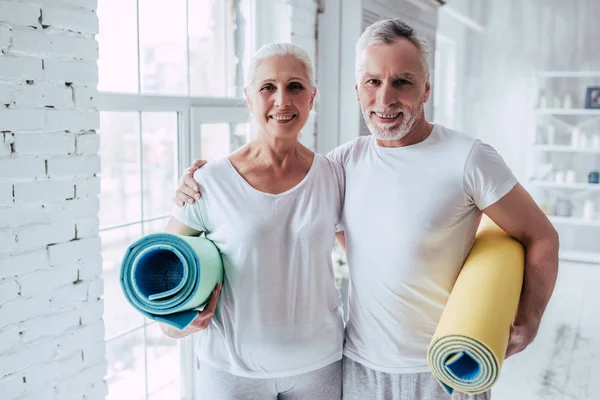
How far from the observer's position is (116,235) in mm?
2188

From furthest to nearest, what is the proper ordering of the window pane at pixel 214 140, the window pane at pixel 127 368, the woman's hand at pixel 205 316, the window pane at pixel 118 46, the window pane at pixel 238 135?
1. the window pane at pixel 238 135
2. the window pane at pixel 214 140
3. the window pane at pixel 127 368
4. the window pane at pixel 118 46
5. the woman's hand at pixel 205 316

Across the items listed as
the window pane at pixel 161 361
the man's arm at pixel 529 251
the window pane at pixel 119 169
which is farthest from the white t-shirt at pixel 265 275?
the window pane at pixel 161 361

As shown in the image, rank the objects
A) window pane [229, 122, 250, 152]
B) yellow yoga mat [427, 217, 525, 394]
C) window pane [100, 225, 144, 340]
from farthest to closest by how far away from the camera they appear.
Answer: window pane [229, 122, 250, 152], window pane [100, 225, 144, 340], yellow yoga mat [427, 217, 525, 394]

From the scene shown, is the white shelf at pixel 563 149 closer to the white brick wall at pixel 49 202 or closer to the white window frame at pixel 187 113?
the white window frame at pixel 187 113

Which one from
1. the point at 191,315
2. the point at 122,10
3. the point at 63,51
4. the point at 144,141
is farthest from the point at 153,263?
the point at 122,10

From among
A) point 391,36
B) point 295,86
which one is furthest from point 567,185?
point 295,86

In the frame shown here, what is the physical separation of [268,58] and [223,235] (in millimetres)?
468

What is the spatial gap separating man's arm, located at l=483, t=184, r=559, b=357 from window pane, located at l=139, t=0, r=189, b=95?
4.77 ft

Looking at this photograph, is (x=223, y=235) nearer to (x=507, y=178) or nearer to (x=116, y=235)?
(x=507, y=178)

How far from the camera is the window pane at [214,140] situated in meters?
2.60

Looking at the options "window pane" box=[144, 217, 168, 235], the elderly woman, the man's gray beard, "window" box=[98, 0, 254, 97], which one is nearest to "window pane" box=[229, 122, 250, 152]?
"window" box=[98, 0, 254, 97]

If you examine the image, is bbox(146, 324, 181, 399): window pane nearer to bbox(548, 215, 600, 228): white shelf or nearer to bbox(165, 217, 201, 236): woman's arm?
bbox(165, 217, 201, 236): woman's arm

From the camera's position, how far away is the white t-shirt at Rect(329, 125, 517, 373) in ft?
4.71

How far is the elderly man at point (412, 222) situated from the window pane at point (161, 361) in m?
1.18
